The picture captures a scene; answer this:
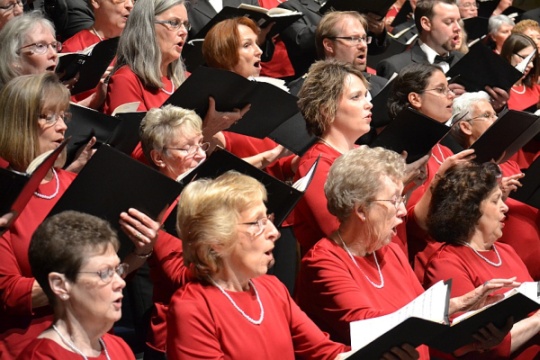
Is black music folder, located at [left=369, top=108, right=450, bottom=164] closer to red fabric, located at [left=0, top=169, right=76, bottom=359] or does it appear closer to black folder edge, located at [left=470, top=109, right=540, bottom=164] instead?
black folder edge, located at [left=470, top=109, right=540, bottom=164]

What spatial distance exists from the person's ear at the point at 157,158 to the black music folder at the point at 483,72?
7.14 feet

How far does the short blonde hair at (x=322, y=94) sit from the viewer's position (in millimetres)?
4453

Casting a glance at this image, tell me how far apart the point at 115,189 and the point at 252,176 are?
50 centimetres

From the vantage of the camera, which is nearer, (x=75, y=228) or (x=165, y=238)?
(x=75, y=228)

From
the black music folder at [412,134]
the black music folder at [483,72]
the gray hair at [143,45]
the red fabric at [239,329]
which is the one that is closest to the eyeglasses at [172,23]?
the gray hair at [143,45]

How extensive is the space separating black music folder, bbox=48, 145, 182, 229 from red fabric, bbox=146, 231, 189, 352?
345 millimetres

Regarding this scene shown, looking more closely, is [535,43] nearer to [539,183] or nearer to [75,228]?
[539,183]

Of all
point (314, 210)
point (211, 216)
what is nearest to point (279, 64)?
point (314, 210)

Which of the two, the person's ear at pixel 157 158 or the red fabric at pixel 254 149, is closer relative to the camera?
the person's ear at pixel 157 158

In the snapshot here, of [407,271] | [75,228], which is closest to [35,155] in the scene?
[75,228]

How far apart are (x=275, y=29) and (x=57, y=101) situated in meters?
2.61

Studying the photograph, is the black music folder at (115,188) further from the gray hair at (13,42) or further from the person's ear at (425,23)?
the person's ear at (425,23)

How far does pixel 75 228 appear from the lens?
282 centimetres

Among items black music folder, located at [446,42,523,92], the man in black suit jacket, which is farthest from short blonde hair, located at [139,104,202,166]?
the man in black suit jacket
